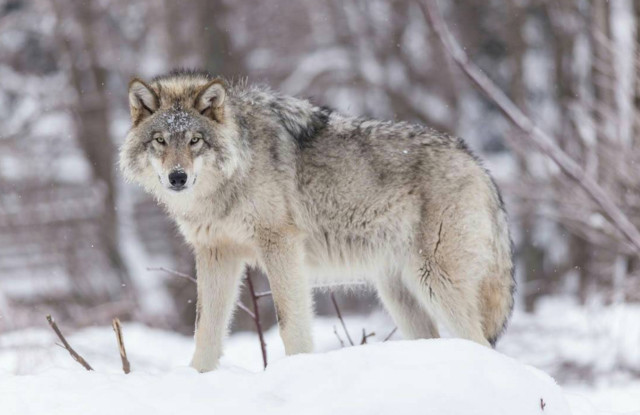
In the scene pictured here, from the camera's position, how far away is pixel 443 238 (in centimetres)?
489

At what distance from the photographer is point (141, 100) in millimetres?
4809

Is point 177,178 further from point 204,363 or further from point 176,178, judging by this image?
point 204,363

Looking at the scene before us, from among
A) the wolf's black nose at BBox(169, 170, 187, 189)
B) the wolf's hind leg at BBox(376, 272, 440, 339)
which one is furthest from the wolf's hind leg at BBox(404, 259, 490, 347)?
the wolf's black nose at BBox(169, 170, 187, 189)

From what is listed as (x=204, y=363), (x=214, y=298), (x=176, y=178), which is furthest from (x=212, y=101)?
(x=204, y=363)

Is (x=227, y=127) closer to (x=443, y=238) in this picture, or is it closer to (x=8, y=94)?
(x=443, y=238)

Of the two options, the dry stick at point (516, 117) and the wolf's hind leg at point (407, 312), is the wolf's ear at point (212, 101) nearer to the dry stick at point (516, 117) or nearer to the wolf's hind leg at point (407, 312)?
the wolf's hind leg at point (407, 312)

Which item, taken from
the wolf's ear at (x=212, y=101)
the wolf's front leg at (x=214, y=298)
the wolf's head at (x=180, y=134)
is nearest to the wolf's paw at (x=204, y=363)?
the wolf's front leg at (x=214, y=298)

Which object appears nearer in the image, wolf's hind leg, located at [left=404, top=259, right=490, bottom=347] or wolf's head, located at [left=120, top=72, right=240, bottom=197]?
wolf's head, located at [left=120, top=72, right=240, bottom=197]

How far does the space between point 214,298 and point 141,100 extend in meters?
1.23

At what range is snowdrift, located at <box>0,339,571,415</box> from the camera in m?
2.81

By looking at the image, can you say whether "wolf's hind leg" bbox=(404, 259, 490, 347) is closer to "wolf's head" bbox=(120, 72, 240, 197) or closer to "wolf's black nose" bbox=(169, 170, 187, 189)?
Answer: "wolf's head" bbox=(120, 72, 240, 197)

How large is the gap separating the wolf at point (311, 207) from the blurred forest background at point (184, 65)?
7.78 meters

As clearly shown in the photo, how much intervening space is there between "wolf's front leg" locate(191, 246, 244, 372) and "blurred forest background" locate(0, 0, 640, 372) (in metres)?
7.81

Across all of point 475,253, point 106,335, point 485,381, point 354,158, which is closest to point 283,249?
point 354,158
